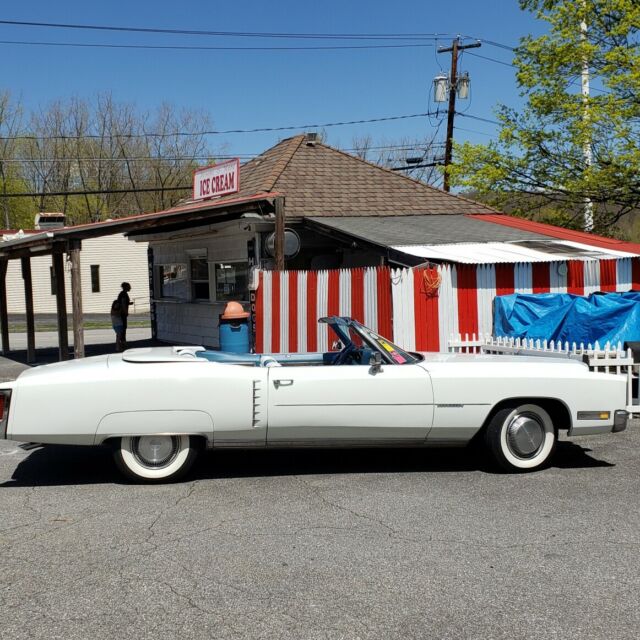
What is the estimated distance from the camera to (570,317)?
414 inches

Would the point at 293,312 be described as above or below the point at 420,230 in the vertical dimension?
below

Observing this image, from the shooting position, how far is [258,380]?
19.6 ft

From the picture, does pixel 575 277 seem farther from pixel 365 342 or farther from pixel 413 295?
pixel 365 342

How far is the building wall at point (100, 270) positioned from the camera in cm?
3503

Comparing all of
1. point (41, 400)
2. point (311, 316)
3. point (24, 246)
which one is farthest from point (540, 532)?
point (24, 246)

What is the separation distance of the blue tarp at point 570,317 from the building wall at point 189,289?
19.6 ft

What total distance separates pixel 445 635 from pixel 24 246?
1229 centimetres

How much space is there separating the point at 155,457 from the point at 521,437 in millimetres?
2975

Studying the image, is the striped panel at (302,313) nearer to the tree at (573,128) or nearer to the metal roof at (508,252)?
the metal roof at (508,252)

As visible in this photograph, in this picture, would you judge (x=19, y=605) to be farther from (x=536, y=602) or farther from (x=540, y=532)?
(x=540, y=532)

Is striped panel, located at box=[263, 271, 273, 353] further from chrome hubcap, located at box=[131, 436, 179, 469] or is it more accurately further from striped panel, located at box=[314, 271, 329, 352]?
chrome hubcap, located at box=[131, 436, 179, 469]

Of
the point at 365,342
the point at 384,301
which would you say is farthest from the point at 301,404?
the point at 384,301

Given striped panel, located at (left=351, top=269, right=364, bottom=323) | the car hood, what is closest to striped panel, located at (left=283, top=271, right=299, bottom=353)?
striped panel, located at (left=351, top=269, right=364, bottom=323)

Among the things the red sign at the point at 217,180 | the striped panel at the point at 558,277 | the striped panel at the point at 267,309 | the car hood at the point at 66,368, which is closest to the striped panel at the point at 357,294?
the striped panel at the point at 267,309
